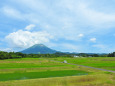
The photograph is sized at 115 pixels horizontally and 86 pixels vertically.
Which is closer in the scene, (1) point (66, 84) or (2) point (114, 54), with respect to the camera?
(1) point (66, 84)

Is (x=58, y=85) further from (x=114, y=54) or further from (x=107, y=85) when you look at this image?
(x=114, y=54)

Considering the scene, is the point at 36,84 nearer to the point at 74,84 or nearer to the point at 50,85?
the point at 50,85

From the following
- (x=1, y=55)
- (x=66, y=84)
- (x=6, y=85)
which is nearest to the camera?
(x=6, y=85)

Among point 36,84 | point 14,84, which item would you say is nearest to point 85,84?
A: point 36,84

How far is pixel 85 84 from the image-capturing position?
1995cm

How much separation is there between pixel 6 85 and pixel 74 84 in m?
11.9

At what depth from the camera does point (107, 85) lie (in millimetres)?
19703

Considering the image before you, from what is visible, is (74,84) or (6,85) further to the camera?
(74,84)

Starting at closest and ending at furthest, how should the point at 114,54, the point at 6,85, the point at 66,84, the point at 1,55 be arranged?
the point at 6,85, the point at 66,84, the point at 1,55, the point at 114,54

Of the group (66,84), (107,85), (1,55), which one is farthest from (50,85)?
(1,55)

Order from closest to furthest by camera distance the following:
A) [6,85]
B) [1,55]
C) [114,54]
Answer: [6,85], [1,55], [114,54]

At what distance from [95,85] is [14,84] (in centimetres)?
1447

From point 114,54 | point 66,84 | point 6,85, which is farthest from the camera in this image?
point 114,54

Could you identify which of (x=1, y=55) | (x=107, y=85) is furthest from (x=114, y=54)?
(x=107, y=85)
